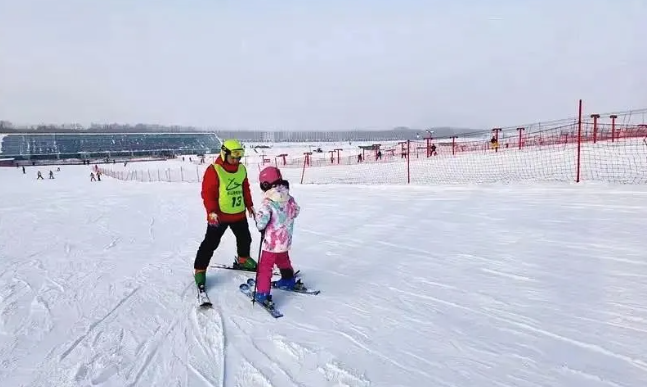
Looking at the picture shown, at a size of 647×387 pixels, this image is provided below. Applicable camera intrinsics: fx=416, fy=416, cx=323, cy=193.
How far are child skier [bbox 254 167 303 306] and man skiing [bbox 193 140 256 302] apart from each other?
0.45 metres

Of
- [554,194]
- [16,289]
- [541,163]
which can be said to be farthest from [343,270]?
[541,163]

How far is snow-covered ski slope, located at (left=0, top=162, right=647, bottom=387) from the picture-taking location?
2768 mm

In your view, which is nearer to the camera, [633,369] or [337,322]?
[633,369]

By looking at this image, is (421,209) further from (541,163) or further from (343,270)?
(541,163)

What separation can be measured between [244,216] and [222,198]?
0.37 metres

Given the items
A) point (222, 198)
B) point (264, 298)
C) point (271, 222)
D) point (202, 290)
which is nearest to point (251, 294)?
point (264, 298)

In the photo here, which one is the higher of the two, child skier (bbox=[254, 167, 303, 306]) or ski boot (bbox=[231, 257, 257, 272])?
child skier (bbox=[254, 167, 303, 306])

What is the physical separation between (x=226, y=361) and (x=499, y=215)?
6.77 m

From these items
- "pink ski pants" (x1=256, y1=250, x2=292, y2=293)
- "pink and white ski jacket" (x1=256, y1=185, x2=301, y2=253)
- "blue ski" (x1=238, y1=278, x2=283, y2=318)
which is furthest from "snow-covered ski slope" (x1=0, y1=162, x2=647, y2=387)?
"pink and white ski jacket" (x1=256, y1=185, x2=301, y2=253)

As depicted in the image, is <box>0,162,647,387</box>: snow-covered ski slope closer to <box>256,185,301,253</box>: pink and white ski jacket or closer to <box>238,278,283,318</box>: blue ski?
<box>238,278,283,318</box>: blue ski

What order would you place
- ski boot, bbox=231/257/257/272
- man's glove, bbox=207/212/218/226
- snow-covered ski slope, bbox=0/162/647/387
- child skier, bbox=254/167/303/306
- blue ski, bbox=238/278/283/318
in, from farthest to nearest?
ski boot, bbox=231/257/257/272 → man's glove, bbox=207/212/218/226 → child skier, bbox=254/167/303/306 → blue ski, bbox=238/278/283/318 → snow-covered ski slope, bbox=0/162/647/387

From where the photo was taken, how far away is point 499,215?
27.0ft

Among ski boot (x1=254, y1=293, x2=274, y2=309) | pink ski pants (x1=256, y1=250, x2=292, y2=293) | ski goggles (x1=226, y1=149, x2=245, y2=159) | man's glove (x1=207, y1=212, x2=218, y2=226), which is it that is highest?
ski goggles (x1=226, y1=149, x2=245, y2=159)

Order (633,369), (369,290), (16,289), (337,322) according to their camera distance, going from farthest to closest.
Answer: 1. (16,289)
2. (369,290)
3. (337,322)
4. (633,369)
